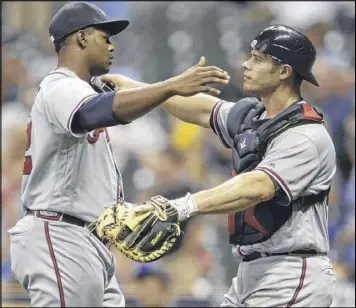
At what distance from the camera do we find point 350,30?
7.73 metres

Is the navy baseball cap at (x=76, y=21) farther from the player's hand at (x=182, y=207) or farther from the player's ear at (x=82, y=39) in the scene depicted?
the player's hand at (x=182, y=207)

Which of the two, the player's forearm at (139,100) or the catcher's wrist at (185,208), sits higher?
the player's forearm at (139,100)

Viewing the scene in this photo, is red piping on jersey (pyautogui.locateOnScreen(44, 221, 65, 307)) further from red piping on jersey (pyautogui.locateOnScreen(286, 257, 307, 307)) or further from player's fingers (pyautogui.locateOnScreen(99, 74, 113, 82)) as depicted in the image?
player's fingers (pyautogui.locateOnScreen(99, 74, 113, 82))

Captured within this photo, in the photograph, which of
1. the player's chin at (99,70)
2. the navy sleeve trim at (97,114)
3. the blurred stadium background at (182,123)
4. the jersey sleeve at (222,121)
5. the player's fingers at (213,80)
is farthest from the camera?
the blurred stadium background at (182,123)

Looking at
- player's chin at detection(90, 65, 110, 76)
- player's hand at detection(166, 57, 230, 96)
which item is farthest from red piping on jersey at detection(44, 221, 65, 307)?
player's hand at detection(166, 57, 230, 96)

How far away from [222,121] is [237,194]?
0.87m

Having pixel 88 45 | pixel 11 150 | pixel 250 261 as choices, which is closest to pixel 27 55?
pixel 11 150

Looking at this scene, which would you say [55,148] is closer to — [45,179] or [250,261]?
[45,179]

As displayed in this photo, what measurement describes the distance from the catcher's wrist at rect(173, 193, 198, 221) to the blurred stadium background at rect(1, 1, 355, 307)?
11.4ft

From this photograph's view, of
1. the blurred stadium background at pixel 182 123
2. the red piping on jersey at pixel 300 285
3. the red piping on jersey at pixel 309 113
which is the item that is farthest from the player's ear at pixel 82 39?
the blurred stadium background at pixel 182 123

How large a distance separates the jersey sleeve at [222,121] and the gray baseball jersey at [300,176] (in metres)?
0.49

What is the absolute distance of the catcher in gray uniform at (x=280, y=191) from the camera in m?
3.45

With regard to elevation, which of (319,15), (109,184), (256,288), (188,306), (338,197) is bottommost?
(188,306)

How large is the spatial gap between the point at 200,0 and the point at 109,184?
15.0ft
